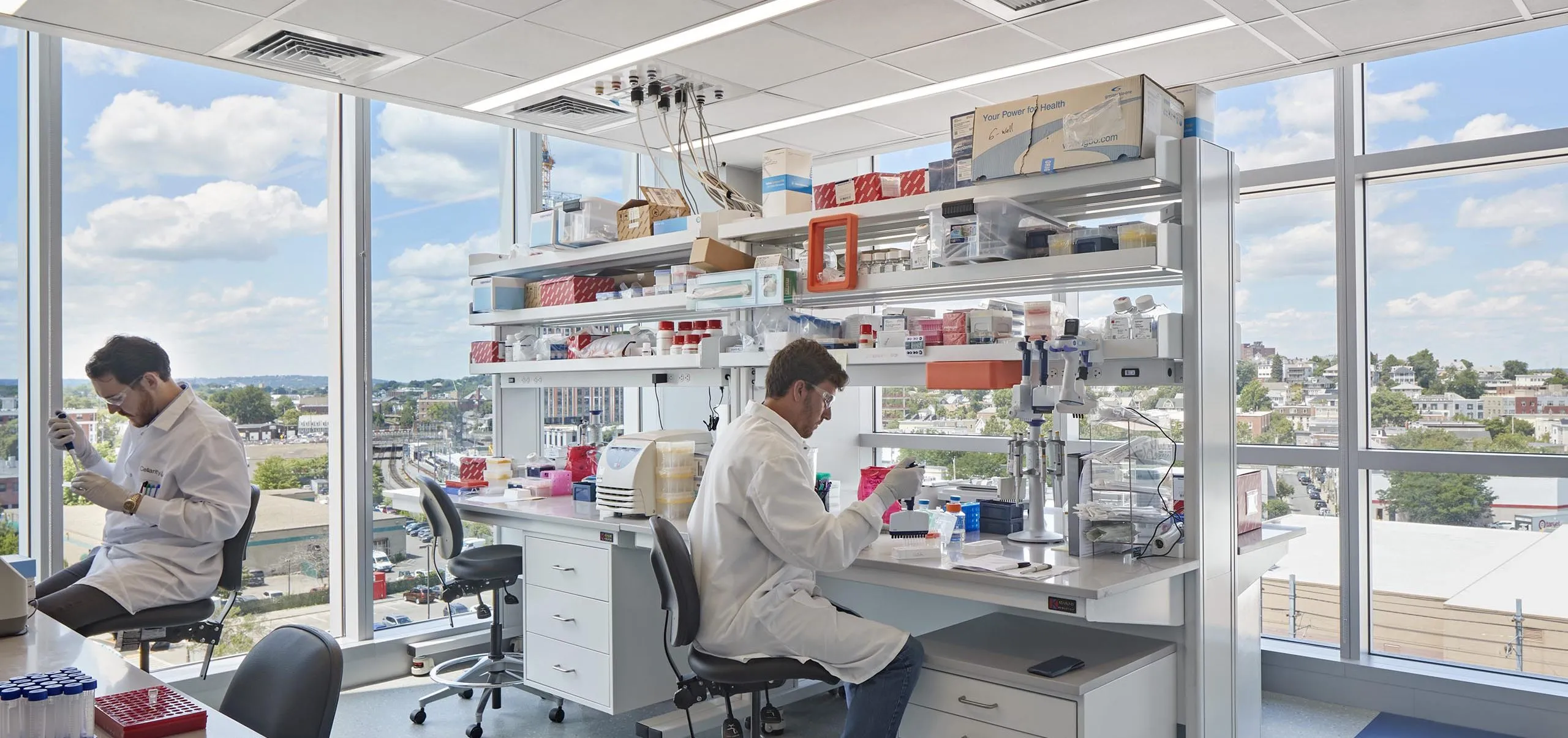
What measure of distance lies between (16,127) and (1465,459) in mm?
5754

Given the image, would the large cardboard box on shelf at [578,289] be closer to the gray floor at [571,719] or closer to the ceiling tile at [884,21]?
the ceiling tile at [884,21]

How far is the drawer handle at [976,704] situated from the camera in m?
2.53

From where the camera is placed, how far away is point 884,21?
139 inches

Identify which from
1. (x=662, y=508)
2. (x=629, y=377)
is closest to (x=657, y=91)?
(x=629, y=377)

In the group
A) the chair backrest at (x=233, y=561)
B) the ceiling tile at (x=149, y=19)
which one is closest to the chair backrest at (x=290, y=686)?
the chair backrest at (x=233, y=561)

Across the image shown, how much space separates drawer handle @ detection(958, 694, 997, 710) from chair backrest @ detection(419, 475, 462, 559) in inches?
87.9

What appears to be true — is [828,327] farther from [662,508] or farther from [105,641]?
[105,641]

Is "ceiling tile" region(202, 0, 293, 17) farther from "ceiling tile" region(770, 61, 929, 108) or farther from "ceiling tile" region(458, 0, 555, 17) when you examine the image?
"ceiling tile" region(770, 61, 929, 108)

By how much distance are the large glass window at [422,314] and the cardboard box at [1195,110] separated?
355 cm

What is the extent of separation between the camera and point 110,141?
13.2 feet

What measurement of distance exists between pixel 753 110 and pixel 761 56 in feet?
2.48

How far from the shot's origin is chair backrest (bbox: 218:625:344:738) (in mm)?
→ 1733

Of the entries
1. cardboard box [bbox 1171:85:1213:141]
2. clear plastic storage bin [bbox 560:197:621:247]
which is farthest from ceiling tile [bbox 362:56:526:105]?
cardboard box [bbox 1171:85:1213:141]

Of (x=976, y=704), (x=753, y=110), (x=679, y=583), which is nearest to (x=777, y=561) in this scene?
(x=679, y=583)
